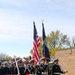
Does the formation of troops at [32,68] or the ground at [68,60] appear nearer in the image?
the formation of troops at [32,68]

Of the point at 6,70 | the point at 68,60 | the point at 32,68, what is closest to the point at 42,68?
the point at 32,68

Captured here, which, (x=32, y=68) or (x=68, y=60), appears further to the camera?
(x=68, y=60)

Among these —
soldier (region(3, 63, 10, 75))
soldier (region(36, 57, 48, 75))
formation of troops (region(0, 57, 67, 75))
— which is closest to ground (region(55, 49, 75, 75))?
soldier (region(3, 63, 10, 75))

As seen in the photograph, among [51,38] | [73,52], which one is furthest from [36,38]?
[51,38]

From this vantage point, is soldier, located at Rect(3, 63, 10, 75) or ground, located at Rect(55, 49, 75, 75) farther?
ground, located at Rect(55, 49, 75, 75)

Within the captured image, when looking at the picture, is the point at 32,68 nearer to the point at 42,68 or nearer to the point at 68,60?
the point at 42,68

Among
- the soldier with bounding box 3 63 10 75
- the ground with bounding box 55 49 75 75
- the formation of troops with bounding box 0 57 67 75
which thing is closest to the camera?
the formation of troops with bounding box 0 57 67 75

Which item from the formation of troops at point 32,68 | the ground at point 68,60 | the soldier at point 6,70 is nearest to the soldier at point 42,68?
the formation of troops at point 32,68

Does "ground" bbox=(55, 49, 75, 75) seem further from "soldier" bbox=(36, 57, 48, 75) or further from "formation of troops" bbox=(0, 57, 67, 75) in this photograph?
"soldier" bbox=(36, 57, 48, 75)

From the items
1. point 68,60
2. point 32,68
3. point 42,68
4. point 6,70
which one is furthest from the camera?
point 68,60

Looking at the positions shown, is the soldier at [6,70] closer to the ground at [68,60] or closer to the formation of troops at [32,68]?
the formation of troops at [32,68]

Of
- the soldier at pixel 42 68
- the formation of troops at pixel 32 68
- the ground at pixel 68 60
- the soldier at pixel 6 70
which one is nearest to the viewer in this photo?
the formation of troops at pixel 32 68

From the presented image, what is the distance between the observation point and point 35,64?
1764 centimetres

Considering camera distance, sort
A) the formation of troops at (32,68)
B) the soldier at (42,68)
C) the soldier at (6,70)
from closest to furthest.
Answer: the formation of troops at (32,68) → the soldier at (42,68) → the soldier at (6,70)
